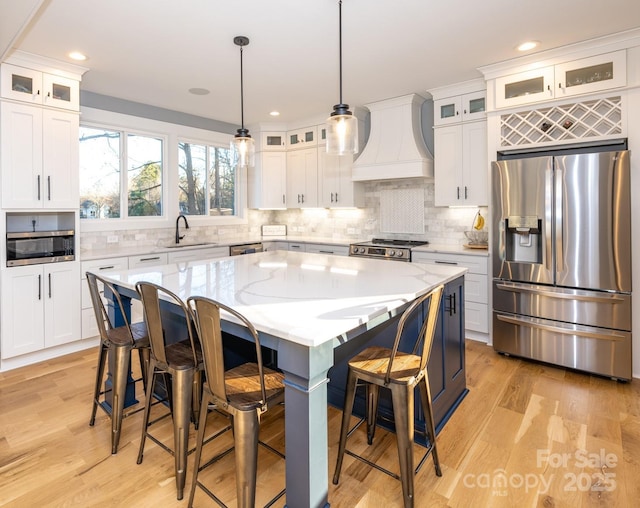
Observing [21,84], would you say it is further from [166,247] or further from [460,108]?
[460,108]

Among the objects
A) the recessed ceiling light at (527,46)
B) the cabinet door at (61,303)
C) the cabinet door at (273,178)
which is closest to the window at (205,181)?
the cabinet door at (273,178)

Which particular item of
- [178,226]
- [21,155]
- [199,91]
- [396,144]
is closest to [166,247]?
[178,226]

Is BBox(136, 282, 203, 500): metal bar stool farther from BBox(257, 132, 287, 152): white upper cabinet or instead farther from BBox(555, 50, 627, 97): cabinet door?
BBox(257, 132, 287, 152): white upper cabinet

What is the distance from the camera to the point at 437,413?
93.2 inches

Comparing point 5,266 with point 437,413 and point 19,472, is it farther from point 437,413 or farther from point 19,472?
point 437,413

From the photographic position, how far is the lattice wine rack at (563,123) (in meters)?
3.12

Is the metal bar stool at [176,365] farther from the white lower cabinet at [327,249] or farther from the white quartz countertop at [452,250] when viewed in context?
the white lower cabinet at [327,249]

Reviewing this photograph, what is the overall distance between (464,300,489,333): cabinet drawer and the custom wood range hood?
157 centimetres

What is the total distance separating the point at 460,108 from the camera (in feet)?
13.5

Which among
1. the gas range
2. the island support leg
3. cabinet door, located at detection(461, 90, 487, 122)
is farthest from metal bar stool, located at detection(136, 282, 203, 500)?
cabinet door, located at detection(461, 90, 487, 122)

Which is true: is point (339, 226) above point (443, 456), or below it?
above

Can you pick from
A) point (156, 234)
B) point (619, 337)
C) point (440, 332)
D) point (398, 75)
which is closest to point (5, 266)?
point (156, 234)

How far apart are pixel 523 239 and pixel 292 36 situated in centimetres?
257

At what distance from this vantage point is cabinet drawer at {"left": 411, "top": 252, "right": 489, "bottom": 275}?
382 centimetres
